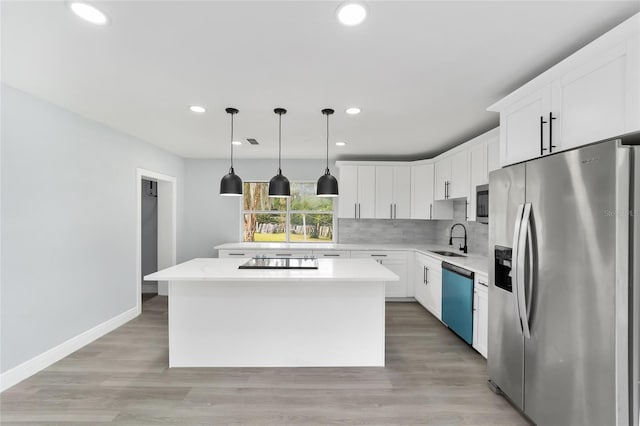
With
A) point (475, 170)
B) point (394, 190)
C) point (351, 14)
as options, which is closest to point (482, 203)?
point (475, 170)

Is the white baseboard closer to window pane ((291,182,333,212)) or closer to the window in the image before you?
the window

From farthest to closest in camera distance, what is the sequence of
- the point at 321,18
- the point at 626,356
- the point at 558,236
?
the point at 558,236 < the point at 321,18 < the point at 626,356

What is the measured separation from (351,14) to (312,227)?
4.25m

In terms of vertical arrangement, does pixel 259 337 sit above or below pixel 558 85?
below

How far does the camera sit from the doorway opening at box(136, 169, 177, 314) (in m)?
4.94

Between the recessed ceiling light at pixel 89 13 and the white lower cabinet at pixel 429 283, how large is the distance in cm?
385

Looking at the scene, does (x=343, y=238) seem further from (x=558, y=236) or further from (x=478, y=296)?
(x=558, y=236)

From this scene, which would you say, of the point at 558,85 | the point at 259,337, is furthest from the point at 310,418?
the point at 558,85

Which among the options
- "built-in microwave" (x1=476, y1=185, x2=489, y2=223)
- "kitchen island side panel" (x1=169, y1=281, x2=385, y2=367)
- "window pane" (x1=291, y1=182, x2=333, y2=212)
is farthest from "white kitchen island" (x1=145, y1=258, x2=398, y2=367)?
"window pane" (x1=291, y1=182, x2=333, y2=212)

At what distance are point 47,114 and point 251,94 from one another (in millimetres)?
1907

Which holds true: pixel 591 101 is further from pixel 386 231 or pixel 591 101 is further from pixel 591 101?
pixel 386 231

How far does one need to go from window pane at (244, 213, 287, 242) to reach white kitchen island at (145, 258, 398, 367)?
9.15 feet

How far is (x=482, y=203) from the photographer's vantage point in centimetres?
326

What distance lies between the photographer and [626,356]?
1.36 meters
